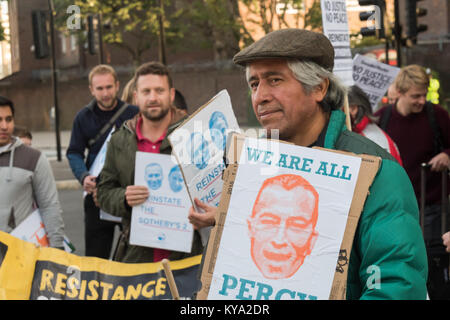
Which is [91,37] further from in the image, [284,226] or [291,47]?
[284,226]

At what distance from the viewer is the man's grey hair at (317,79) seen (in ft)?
6.94

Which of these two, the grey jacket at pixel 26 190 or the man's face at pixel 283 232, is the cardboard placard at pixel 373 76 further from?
the man's face at pixel 283 232

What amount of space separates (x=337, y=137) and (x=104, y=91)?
155 inches

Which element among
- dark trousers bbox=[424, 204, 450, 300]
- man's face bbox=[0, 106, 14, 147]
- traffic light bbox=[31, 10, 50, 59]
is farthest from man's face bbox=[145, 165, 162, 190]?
traffic light bbox=[31, 10, 50, 59]

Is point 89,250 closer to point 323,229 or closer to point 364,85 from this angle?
point 364,85

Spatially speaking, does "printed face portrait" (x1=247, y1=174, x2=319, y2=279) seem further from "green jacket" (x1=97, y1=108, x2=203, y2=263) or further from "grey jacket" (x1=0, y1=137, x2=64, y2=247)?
"grey jacket" (x1=0, y1=137, x2=64, y2=247)

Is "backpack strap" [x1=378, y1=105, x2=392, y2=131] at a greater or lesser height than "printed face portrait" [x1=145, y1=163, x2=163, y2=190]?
greater

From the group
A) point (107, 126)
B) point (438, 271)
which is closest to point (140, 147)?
point (107, 126)

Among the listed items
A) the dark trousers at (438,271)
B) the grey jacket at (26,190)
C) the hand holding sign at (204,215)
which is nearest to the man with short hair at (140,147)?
the grey jacket at (26,190)

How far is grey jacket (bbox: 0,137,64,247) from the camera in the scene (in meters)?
4.59

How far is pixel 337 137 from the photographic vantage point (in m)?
2.14

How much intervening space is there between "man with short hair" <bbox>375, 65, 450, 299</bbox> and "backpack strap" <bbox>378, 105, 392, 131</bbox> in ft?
0.18

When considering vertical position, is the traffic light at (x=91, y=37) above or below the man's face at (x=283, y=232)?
above
